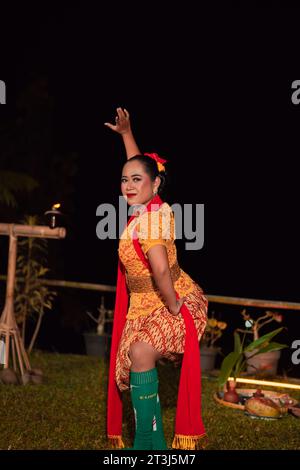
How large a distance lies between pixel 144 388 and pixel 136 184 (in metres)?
0.89

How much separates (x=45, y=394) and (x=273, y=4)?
15.0 ft

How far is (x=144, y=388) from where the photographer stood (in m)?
2.93

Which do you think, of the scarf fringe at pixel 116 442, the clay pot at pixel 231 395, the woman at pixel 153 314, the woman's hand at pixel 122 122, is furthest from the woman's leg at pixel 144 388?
the clay pot at pixel 231 395

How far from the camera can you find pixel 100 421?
13.0ft

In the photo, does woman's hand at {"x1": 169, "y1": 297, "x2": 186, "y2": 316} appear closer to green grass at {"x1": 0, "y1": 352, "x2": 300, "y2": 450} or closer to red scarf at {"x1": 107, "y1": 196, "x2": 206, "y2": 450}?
red scarf at {"x1": 107, "y1": 196, "x2": 206, "y2": 450}

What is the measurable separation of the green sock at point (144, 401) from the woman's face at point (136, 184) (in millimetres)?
761

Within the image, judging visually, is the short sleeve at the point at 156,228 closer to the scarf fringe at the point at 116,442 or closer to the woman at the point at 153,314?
the woman at the point at 153,314

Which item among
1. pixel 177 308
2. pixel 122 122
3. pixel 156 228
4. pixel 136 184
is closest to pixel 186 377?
pixel 177 308

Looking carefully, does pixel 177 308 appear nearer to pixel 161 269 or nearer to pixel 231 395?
pixel 161 269

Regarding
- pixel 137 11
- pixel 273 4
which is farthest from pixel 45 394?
pixel 137 11

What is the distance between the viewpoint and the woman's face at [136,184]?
3016 millimetres

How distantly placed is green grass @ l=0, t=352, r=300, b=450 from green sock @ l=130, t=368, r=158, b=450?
520 mm

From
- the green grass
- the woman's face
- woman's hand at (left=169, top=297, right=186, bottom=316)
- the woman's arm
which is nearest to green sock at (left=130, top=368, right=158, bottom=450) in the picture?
woman's hand at (left=169, top=297, right=186, bottom=316)

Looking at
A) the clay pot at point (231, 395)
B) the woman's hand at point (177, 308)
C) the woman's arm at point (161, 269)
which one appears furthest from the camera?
the clay pot at point (231, 395)
